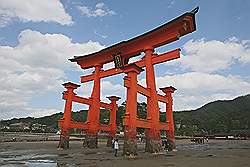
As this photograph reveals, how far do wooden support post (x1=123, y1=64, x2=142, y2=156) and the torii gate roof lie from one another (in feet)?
14.3

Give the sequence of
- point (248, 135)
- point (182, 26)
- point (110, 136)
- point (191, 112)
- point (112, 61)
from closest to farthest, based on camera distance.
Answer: point (182, 26), point (112, 61), point (110, 136), point (248, 135), point (191, 112)

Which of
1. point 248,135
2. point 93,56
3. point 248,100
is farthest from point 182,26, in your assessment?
point 248,100

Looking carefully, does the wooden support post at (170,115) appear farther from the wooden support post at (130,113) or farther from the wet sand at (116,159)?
the wooden support post at (130,113)

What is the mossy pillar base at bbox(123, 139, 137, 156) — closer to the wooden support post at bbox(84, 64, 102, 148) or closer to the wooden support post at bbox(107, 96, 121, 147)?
the wooden support post at bbox(84, 64, 102, 148)

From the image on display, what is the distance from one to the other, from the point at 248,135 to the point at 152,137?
56.5 metres

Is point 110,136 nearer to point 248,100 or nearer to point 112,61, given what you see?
point 112,61

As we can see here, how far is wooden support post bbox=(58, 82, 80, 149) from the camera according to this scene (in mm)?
24203

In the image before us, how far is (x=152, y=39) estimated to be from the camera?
21.2 meters

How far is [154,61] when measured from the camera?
835 inches

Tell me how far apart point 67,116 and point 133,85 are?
376 inches

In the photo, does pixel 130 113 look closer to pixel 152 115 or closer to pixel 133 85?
pixel 133 85

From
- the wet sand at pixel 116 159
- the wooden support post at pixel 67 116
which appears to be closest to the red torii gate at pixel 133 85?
the wooden support post at pixel 67 116

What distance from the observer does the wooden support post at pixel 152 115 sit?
1964 cm

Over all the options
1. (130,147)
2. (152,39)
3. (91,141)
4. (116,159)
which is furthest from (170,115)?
(116,159)
